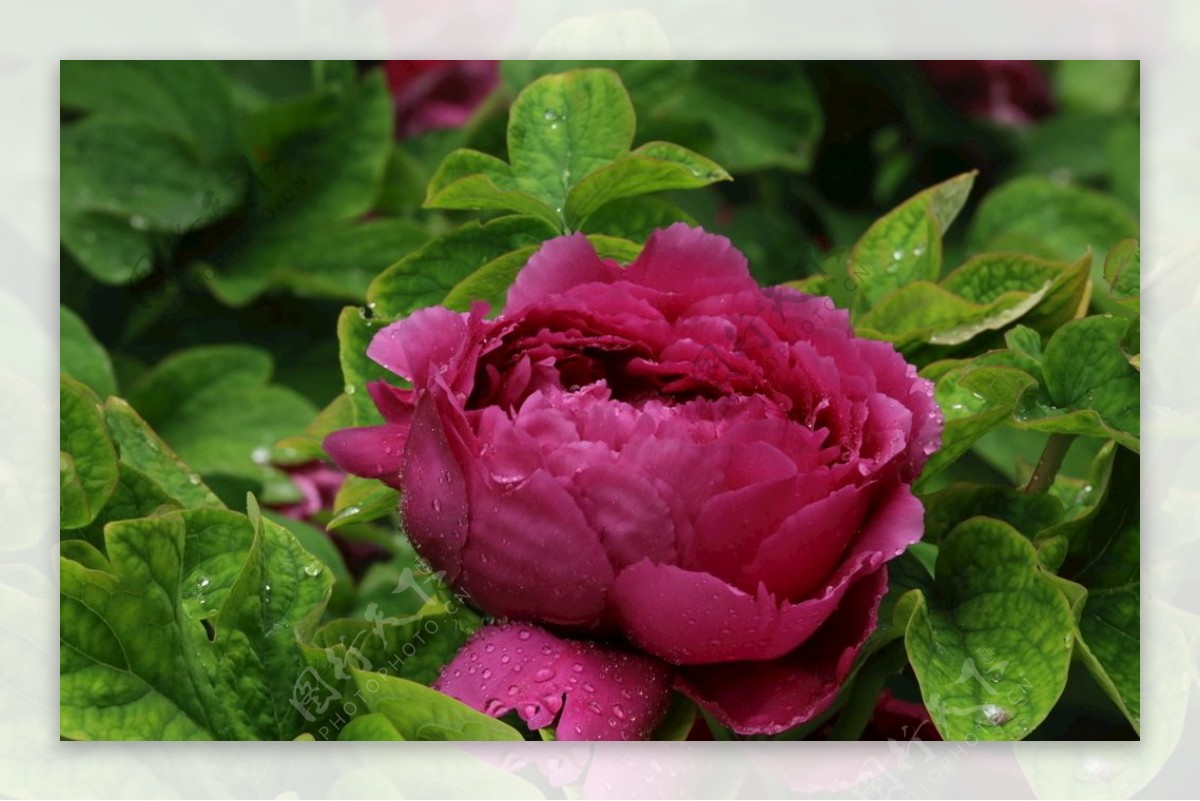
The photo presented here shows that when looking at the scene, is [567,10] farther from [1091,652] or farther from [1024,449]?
[1091,652]

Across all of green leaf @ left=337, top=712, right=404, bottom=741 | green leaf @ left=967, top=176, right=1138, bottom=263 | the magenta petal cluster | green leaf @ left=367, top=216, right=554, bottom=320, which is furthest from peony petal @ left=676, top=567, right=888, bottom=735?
green leaf @ left=967, top=176, right=1138, bottom=263

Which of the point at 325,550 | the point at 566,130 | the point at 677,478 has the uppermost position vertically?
the point at 566,130

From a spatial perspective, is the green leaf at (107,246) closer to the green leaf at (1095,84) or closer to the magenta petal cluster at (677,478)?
the magenta petal cluster at (677,478)

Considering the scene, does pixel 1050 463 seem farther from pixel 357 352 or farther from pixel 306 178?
pixel 306 178

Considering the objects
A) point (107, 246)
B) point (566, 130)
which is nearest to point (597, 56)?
point (566, 130)

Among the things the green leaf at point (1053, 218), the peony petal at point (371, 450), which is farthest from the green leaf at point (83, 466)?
the green leaf at point (1053, 218)

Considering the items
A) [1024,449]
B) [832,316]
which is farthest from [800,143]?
[832,316]

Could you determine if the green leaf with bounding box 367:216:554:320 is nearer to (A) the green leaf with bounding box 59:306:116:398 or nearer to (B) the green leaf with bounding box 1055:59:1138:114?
(A) the green leaf with bounding box 59:306:116:398
